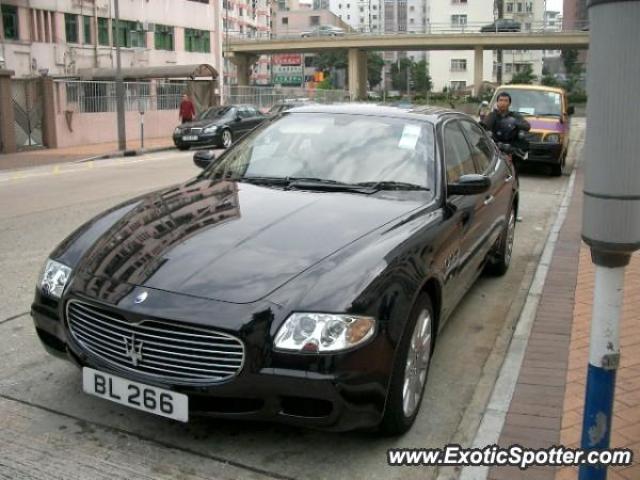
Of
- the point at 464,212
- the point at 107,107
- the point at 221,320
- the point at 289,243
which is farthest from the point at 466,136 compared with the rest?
the point at 107,107

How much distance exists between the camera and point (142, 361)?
3.17m

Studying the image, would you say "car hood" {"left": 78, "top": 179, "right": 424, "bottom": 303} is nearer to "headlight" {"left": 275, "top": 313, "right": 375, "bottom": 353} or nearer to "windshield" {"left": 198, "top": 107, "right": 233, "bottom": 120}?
"headlight" {"left": 275, "top": 313, "right": 375, "bottom": 353}

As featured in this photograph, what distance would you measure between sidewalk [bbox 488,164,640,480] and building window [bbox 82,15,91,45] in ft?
122

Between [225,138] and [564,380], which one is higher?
[225,138]

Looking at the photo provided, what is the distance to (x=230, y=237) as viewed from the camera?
363cm

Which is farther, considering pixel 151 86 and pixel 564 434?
pixel 151 86

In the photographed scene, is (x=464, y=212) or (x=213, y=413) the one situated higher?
(x=464, y=212)

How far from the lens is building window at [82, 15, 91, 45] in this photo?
38656mm

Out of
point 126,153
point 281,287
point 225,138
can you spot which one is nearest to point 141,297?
point 281,287

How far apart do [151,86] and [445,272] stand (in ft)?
91.6

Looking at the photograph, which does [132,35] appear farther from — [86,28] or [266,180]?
[266,180]

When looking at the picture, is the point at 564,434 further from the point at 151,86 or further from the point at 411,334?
the point at 151,86

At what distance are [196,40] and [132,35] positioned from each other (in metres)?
7.22

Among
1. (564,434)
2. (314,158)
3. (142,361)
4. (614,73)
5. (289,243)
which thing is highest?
(614,73)
